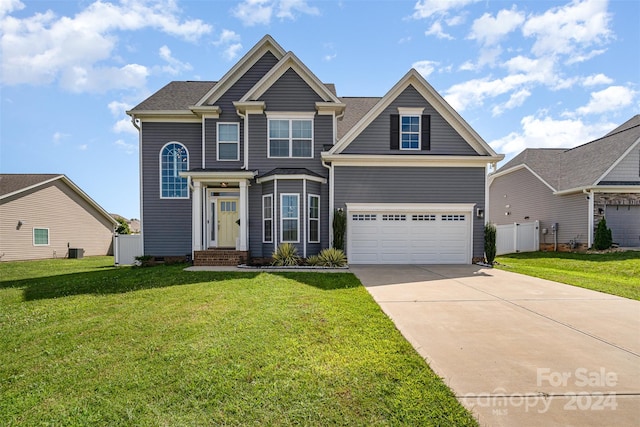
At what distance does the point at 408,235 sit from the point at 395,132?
416 centimetres

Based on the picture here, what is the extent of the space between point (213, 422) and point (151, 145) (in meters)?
13.7

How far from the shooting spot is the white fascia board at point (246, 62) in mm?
13491

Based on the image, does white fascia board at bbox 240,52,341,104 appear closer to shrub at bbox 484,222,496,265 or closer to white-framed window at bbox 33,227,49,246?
shrub at bbox 484,222,496,265

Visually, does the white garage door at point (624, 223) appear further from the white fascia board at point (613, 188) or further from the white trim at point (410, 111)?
the white trim at point (410, 111)

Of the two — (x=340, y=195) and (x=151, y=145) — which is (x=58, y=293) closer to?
(x=151, y=145)

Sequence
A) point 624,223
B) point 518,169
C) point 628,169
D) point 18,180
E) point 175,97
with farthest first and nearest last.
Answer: point 518,169, point 18,180, point 628,169, point 624,223, point 175,97

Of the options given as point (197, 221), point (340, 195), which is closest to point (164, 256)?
point (197, 221)

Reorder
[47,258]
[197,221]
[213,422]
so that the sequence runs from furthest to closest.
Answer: [47,258]
[197,221]
[213,422]

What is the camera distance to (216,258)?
12164 mm

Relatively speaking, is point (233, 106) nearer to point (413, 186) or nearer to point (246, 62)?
point (246, 62)

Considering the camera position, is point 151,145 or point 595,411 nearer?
point 595,411

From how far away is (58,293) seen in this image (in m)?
7.84

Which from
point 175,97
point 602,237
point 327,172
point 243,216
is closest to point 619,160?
point 602,237

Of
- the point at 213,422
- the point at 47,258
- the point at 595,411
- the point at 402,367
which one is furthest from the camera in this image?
the point at 47,258
